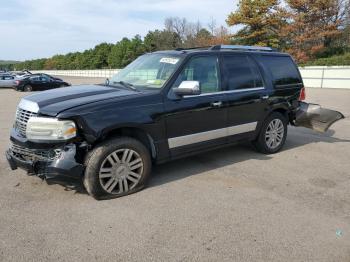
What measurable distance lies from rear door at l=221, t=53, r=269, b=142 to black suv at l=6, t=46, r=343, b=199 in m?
0.02

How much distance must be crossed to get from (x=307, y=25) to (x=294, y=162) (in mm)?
36231

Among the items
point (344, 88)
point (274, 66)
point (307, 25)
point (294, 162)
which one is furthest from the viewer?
point (307, 25)

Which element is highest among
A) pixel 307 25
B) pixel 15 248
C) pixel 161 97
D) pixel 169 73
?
Answer: pixel 307 25

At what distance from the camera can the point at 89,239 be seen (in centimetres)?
356

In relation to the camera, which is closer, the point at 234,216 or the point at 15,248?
the point at 15,248

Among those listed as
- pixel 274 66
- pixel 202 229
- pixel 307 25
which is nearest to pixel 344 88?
pixel 307 25

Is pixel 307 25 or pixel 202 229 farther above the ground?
pixel 307 25

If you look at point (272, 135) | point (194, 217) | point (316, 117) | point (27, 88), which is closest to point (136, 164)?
point (194, 217)

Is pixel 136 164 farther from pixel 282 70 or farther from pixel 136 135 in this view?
pixel 282 70

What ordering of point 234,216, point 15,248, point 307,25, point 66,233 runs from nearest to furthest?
point 15,248, point 66,233, point 234,216, point 307,25

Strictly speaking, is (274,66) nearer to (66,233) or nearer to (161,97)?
(161,97)

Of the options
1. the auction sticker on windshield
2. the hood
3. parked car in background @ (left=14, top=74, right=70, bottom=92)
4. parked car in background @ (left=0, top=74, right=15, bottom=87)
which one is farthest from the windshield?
parked car in background @ (left=0, top=74, right=15, bottom=87)

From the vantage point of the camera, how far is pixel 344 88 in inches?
977

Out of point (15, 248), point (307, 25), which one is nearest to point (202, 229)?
point (15, 248)
